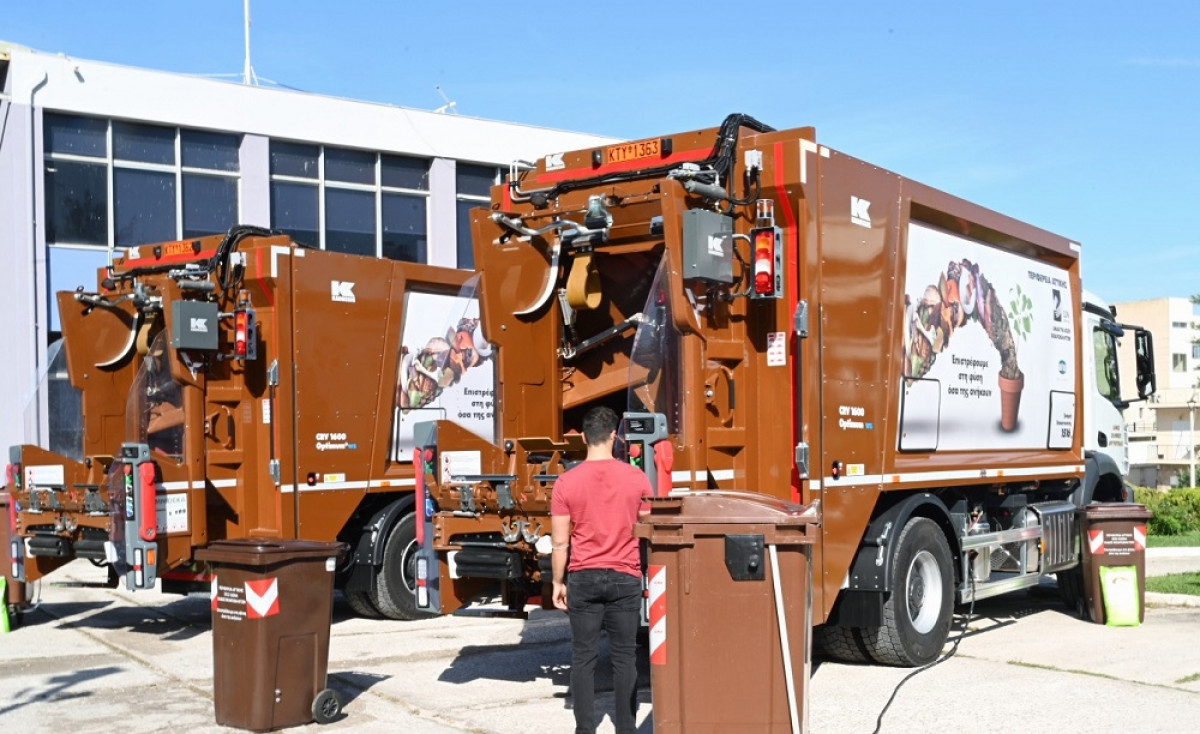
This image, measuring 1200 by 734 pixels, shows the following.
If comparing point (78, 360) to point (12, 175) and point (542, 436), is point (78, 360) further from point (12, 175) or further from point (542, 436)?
point (12, 175)

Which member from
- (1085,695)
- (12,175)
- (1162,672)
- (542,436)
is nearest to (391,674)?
(542,436)

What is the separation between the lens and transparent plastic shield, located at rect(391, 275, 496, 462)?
38.9 ft

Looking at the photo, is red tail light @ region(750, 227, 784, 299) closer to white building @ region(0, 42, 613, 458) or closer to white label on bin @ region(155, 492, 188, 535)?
white label on bin @ region(155, 492, 188, 535)

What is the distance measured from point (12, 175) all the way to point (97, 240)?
159 cm

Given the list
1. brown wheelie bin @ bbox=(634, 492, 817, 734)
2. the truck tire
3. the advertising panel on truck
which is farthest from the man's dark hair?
the advertising panel on truck

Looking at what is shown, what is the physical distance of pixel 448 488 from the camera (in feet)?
27.0

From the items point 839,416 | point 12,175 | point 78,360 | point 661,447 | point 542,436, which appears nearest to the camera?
point 661,447

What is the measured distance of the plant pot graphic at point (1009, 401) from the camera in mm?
10547

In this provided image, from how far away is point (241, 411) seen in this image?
11.0 m

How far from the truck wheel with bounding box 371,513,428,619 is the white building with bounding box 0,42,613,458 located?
9.08 metres

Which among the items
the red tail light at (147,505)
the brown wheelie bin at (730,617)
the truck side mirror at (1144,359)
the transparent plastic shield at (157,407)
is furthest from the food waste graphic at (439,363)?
the truck side mirror at (1144,359)

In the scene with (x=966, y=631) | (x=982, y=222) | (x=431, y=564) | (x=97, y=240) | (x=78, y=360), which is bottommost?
(x=966, y=631)

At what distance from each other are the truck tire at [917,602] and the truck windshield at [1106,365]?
168 inches

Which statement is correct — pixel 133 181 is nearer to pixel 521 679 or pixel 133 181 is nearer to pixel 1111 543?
pixel 521 679
